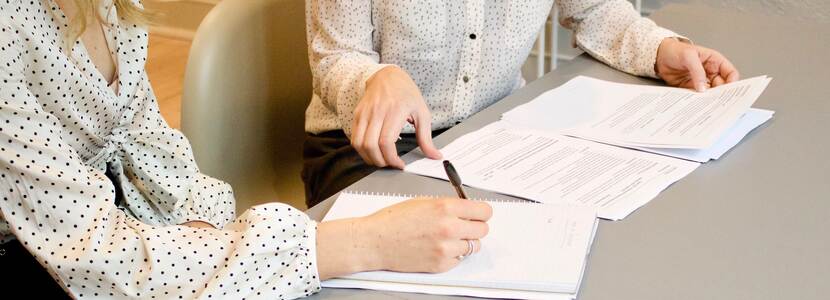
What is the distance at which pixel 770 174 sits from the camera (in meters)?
1.13

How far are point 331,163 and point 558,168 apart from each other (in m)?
0.44

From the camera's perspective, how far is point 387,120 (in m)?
1.18

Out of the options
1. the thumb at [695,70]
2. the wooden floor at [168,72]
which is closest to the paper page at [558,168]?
the thumb at [695,70]

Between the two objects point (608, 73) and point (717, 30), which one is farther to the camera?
point (717, 30)

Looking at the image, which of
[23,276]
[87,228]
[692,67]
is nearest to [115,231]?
[87,228]

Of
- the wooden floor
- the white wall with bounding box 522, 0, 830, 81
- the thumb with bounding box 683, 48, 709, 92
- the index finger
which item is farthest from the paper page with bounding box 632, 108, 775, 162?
the wooden floor

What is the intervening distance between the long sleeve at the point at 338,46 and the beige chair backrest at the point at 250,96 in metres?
0.09

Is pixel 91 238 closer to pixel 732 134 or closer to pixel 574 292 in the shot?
pixel 574 292

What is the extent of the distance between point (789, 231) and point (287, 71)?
0.86 m

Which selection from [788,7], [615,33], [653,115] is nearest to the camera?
[653,115]

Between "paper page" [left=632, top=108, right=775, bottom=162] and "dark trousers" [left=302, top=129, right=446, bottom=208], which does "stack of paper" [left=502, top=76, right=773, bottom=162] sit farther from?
"dark trousers" [left=302, top=129, right=446, bottom=208]

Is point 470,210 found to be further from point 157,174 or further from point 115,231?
point 157,174

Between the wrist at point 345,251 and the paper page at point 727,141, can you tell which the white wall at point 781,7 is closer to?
the paper page at point 727,141

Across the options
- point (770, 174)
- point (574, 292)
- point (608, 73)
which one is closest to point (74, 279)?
point (574, 292)
